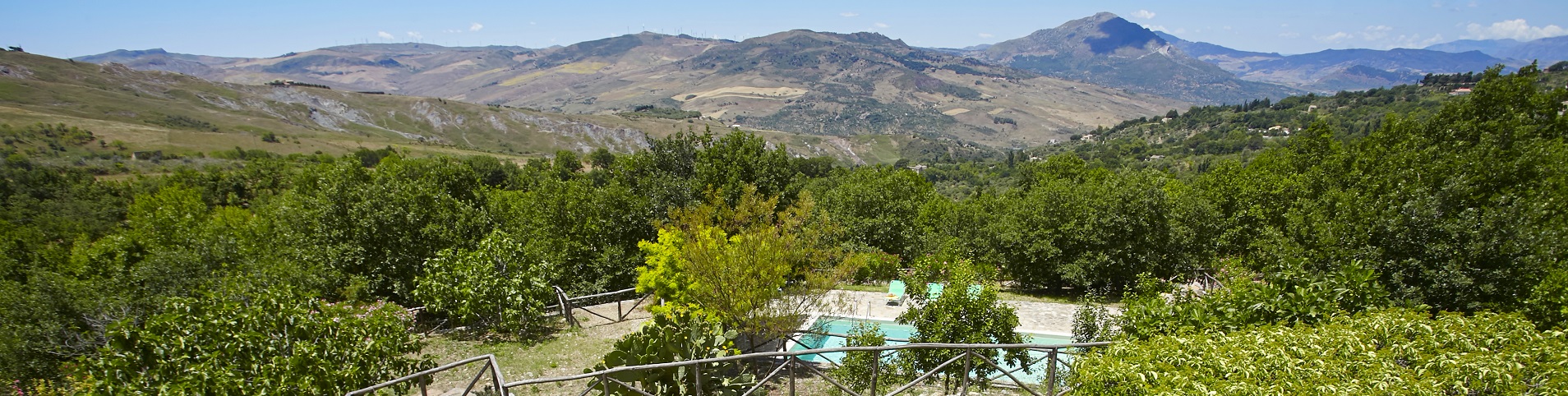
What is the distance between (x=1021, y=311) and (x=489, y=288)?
1579 cm

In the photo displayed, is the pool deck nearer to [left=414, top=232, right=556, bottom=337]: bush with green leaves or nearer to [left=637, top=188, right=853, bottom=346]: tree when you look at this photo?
[left=637, top=188, right=853, bottom=346]: tree

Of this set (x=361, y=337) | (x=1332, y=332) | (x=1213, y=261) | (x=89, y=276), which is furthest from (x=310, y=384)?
(x=1213, y=261)

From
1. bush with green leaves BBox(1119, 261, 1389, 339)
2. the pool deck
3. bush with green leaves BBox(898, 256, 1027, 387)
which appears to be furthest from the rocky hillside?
bush with green leaves BBox(1119, 261, 1389, 339)

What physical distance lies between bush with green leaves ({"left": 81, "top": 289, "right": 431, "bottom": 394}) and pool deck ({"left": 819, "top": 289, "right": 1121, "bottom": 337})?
11.6 metres

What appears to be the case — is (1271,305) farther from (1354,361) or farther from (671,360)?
(671,360)

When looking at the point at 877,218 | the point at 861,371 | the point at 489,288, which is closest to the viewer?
the point at 861,371

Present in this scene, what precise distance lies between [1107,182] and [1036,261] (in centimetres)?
379

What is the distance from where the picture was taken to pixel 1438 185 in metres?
13.8

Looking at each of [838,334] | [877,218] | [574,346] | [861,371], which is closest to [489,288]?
[574,346]

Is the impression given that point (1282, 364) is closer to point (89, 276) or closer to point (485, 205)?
point (485, 205)

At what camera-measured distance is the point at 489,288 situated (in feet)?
50.5

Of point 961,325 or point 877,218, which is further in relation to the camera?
point 877,218

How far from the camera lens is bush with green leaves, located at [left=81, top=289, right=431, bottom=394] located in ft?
27.9

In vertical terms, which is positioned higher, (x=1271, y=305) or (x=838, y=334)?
(x=1271, y=305)
